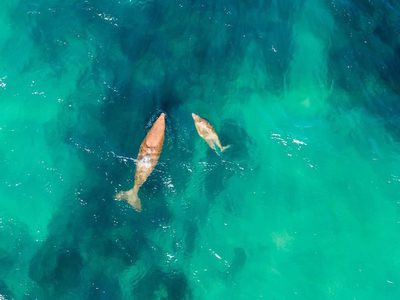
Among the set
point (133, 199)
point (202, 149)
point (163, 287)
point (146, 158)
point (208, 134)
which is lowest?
point (163, 287)

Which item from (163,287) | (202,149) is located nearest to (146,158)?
(202,149)

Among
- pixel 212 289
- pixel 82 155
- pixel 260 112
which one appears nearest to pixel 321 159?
pixel 260 112

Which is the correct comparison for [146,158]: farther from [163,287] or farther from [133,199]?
[163,287]

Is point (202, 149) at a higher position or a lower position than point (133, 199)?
higher

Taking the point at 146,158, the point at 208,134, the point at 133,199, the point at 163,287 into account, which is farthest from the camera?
the point at 208,134

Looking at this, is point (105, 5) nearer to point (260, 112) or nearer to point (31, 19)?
point (31, 19)
